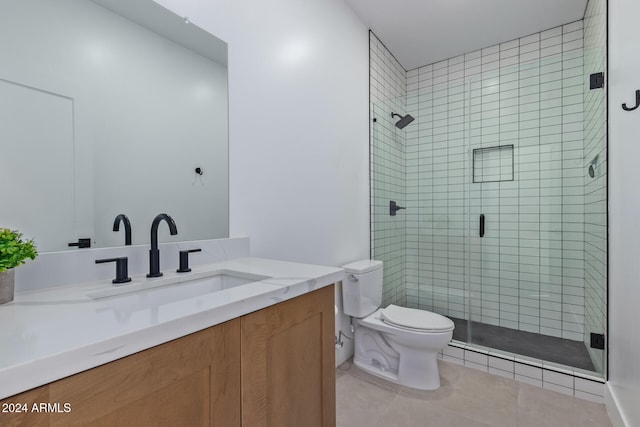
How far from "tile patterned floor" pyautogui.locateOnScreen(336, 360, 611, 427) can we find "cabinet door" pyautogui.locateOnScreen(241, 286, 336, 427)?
0.74 metres

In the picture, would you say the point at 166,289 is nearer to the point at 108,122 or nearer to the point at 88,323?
the point at 88,323

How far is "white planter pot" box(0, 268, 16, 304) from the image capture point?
27.4 inches

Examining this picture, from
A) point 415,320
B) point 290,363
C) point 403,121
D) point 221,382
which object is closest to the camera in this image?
point 221,382

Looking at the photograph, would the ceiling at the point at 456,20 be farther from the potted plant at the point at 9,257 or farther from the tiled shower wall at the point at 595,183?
the potted plant at the point at 9,257

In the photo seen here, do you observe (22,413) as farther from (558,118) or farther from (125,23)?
(558,118)

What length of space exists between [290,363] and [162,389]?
380mm

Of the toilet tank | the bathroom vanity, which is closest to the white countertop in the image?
the bathroom vanity

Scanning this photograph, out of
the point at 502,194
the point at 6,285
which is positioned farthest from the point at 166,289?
the point at 502,194

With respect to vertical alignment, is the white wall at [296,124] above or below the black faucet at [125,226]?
above

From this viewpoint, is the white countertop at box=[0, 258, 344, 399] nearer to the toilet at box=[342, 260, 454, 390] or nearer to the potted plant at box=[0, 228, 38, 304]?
the potted plant at box=[0, 228, 38, 304]

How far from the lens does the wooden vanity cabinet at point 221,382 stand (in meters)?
0.48

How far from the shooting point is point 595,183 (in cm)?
197

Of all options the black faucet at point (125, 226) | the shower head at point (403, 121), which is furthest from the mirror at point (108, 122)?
the shower head at point (403, 121)

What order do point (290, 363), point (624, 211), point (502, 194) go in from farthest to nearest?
1. point (502, 194)
2. point (624, 211)
3. point (290, 363)
